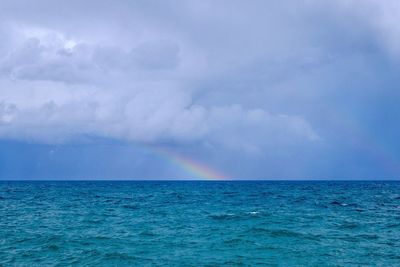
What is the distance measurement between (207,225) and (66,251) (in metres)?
14.7

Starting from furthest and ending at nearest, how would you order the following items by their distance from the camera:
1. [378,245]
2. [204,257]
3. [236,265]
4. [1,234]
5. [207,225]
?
1. [207,225]
2. [1,234]
3. [378,245]
4. [204,257]
5. [236,265]


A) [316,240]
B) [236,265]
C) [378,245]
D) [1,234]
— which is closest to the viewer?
[236,265]

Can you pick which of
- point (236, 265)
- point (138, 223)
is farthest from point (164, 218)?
point (236, 265)

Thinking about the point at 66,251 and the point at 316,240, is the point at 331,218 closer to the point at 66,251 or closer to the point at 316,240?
the point at 316,240

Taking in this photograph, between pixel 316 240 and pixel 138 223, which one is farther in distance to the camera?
pixel 138 223

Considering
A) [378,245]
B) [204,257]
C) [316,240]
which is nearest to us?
[204,257]

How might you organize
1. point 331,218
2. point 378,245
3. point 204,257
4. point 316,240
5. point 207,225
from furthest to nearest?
point 331,218 < point 207,225 < point 316,240 < point 378,245 < point 204,257

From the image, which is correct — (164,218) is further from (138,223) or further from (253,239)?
(253,239)

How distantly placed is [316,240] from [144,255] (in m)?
12.9

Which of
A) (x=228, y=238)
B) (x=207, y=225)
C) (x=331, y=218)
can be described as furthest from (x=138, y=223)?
(x=331, y=218)

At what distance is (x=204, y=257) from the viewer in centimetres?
2367

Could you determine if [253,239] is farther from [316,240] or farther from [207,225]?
[207,225]

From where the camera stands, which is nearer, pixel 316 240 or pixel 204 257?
pixel 204 257

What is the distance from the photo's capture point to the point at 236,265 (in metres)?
21.8
